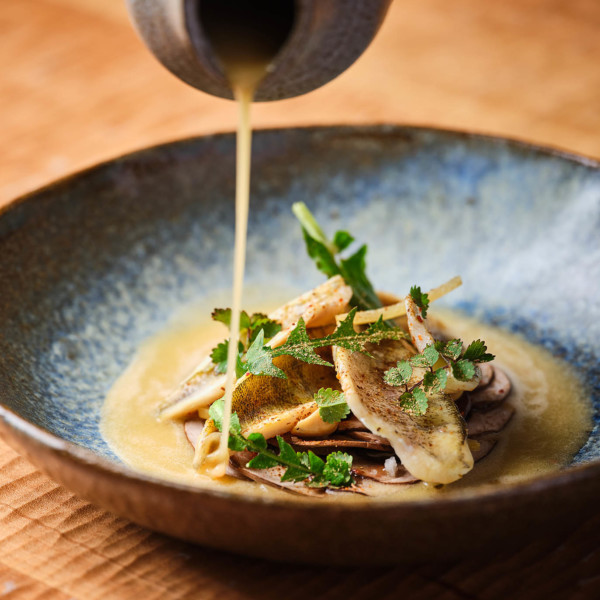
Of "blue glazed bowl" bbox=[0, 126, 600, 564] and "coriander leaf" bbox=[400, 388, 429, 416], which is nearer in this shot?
"coriander leaf" bbox=[400, 388, 429, 416]

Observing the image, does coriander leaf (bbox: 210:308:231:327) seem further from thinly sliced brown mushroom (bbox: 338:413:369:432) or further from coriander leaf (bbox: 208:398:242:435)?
thinly sliced brown mushroom (bbox: 338:413:369:432)

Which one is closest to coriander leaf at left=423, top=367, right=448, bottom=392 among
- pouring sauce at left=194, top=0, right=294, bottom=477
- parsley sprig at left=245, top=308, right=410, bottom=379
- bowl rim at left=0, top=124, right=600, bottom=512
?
parsley sprig at left=245, top=308, right=410, bottom=379

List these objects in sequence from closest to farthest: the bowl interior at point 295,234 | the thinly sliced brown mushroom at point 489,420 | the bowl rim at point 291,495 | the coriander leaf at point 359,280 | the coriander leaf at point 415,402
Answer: the bowl rim at point 291,495
the coriander leaf at point 415,402
the thinly sliced brown mushroom at point 489,420
the coriander leaf at point 359,280
the bowl interior at point 295,234

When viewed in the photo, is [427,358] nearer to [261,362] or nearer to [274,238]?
[261,362]

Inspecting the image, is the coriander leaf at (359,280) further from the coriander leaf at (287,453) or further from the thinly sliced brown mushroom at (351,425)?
the coriander leaf at (287,453)

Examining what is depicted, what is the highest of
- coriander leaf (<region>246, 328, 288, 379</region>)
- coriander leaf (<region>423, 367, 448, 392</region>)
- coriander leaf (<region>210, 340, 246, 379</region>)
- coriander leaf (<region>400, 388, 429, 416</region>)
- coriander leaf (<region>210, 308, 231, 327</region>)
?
coriander leaf (<region>210, 308, 231, 327</region>)

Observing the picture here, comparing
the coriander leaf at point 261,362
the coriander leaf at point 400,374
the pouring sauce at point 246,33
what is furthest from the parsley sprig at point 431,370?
the pouring sauce at point 246,33
